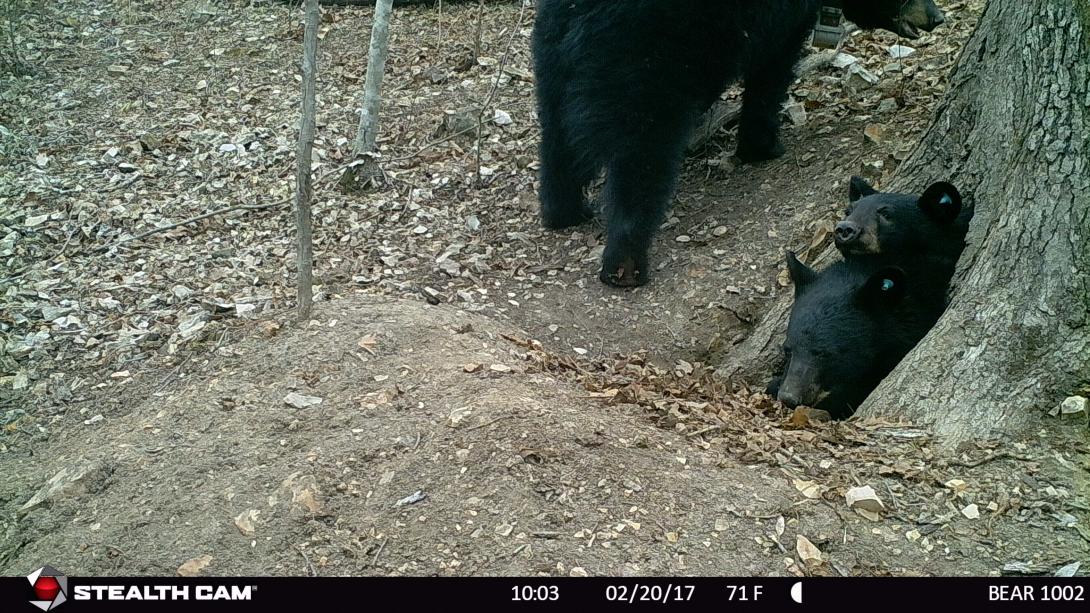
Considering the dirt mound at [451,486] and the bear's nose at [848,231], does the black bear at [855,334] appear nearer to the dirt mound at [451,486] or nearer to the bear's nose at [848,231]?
the bear's nose at [848,231]

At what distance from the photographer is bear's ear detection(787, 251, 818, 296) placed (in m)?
5.39

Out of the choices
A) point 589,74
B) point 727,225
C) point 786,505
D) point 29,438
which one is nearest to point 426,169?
point 589,74

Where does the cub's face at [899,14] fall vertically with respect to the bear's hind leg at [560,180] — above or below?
above

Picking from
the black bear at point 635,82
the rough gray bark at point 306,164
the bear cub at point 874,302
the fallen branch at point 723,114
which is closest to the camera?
the rough gray bark at point 306,164

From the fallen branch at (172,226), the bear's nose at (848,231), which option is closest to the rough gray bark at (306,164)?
the fallen branch at (172,226)

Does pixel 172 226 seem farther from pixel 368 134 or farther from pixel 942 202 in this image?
pixel 942 202

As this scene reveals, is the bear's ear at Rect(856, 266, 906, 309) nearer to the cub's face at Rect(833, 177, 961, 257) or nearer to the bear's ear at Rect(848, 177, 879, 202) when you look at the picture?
the cub's face at Rect(833, 177, 961, 257)

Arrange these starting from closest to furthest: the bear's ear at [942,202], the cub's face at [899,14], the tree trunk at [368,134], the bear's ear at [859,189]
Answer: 1. the bear's ear at [942,202]
2. the bear's ear at [859,189]
3. the tree trunk at [368,134]
4. the cub's face at [899,14]

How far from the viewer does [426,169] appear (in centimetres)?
764

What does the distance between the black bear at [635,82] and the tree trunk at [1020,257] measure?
5.84 ft

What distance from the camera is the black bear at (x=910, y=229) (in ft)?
16.3

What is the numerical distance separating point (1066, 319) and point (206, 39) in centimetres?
860

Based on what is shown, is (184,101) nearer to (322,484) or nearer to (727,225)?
(727,225)
